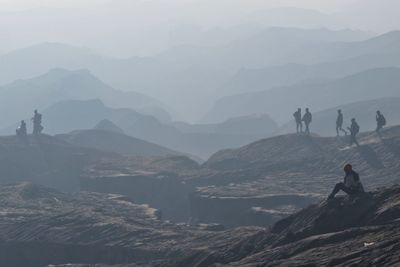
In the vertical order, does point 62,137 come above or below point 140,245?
above

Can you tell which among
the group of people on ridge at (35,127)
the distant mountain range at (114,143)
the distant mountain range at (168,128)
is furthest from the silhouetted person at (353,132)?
the distant mountain range at (168,128)

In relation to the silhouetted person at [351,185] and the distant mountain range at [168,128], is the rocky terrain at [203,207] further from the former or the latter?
the distant mountain range at [168,128]

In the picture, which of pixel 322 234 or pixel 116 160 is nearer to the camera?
pixel 322 234

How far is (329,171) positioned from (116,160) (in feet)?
70.8

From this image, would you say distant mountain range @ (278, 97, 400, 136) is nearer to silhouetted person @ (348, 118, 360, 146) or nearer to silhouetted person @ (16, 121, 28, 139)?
silhouetted person @ (348, 118, 360, 146)

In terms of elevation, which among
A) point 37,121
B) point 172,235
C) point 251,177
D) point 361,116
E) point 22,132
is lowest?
point 172,235

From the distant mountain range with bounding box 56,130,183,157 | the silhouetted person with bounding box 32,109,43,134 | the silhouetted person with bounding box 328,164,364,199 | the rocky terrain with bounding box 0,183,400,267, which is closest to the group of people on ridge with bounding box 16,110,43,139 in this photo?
the silhouetted person with bounding box 32,109,43,134

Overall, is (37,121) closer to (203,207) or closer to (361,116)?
(203,207)

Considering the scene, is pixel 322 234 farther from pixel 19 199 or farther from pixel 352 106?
pixel 352 106

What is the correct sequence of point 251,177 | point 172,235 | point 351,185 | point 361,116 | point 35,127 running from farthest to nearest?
1. point 361,116
2. point 35,127
3. point 251,177
4. point 172,235
5. point 351,185

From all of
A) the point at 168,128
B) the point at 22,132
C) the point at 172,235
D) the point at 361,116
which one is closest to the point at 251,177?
the point at 22,132

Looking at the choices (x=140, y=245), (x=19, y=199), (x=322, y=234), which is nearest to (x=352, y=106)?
(x=19, y=199)

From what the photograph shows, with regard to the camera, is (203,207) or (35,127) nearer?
(203,207)

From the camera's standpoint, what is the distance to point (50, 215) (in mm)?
50625
